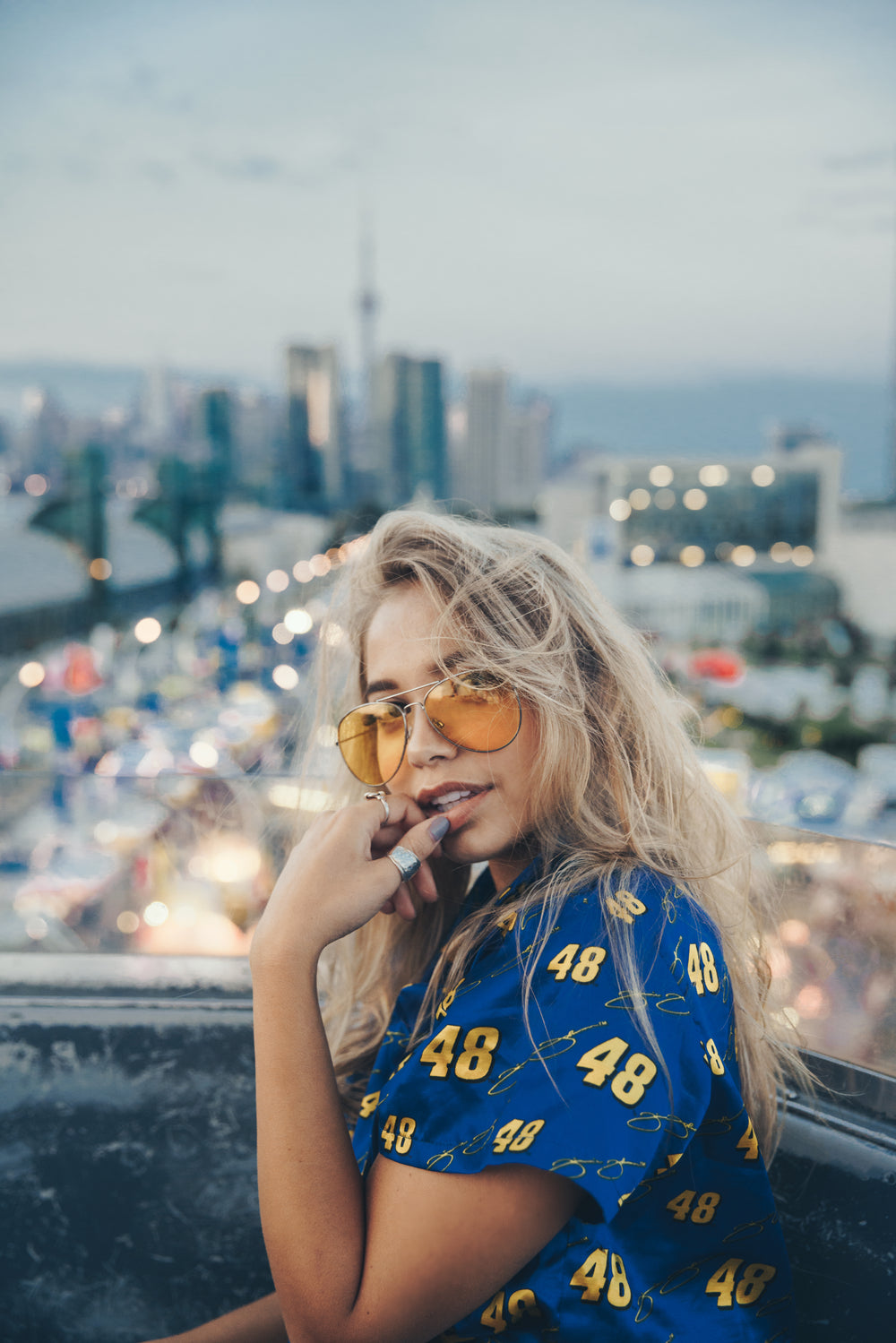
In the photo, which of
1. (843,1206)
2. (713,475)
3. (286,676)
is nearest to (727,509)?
(713,475)

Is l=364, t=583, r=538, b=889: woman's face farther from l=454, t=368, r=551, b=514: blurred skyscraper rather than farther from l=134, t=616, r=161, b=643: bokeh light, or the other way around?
l=454, t=368, r=551, b=514: blurred skyscraper

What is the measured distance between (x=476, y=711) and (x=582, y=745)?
0.50 ft

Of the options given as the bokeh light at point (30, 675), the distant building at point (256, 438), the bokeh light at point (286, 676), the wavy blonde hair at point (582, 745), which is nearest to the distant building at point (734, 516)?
the distant building at point (256, 438)

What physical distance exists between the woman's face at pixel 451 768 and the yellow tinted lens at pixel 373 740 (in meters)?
0.02

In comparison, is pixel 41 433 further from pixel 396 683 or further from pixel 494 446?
pixel 396 683

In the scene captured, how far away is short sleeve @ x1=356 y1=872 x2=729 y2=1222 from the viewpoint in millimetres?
813

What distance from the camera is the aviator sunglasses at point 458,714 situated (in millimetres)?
1137

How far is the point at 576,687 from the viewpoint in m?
1.15

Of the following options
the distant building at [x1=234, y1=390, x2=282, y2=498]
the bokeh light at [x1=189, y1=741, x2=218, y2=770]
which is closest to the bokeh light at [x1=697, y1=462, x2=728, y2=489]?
the distant building at [x1=234, y1=390, x2=282, y2=498]

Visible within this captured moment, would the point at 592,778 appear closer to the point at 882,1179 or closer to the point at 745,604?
the point at 882,1179

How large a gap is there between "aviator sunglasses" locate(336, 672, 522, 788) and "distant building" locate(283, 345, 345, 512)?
6270 centimetres

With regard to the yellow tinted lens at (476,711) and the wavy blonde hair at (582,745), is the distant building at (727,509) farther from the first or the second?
the yellow tinted lens at (476,711)

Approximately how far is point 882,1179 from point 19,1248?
1.64 metres

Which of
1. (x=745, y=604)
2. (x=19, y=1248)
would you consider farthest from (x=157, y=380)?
(x=19, y=1248)
